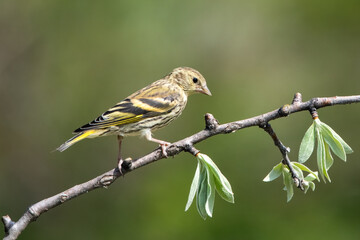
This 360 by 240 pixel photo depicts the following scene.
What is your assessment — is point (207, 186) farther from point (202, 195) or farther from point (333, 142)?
point (333, 142)

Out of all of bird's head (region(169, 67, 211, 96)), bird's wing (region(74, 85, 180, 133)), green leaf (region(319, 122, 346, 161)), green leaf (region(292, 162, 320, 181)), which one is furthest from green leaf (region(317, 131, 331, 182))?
bird's head (region(169, 67, 211, 96))

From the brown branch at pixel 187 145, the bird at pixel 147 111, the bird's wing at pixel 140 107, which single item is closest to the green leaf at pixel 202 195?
the brown branch at pixel 187 145

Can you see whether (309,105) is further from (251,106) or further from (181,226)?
(251,106)

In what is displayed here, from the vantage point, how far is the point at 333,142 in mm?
3277

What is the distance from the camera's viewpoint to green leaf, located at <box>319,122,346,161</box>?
3.25m

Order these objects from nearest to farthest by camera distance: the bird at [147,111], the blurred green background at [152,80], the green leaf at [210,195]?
the green leaf at [210,195] → the bird at [147,111] → the blurred green background at [152,80]

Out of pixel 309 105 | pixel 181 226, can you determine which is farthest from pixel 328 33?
pixel 309 105

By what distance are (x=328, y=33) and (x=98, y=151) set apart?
4.24 m

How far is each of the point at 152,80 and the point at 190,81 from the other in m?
2.33

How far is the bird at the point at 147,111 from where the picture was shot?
16.8 feet

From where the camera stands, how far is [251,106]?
27.5 feet

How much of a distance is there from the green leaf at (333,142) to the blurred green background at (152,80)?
4.28 meters

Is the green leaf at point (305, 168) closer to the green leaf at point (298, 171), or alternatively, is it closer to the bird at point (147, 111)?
the green leaf at point (298, 171)

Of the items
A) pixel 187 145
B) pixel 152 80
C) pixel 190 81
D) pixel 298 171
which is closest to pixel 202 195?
pixel 187 145
